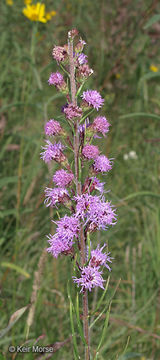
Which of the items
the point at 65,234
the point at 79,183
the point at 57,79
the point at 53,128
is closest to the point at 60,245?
the point at 65,234

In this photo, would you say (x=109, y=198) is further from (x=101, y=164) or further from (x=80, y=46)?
(x=80, y=46)

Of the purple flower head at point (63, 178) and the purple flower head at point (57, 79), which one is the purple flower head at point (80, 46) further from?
the purple flower head at point (63, 178)

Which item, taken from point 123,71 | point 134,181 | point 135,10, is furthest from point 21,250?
point 135,10

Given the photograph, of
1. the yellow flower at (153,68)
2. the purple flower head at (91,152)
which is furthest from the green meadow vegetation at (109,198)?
the purple flower head at (91,152)

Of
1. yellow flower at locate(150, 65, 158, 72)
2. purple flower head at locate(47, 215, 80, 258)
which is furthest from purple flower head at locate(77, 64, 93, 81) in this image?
yellow flower at locate(150, 65, 158, 72)

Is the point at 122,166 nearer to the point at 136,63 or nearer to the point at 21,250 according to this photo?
the point at 21,250

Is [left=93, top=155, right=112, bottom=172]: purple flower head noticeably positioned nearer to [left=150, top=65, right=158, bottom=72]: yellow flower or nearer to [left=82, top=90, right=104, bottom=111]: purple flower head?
[left=82, top=90, right=104, bottom=111]: purple flower head
